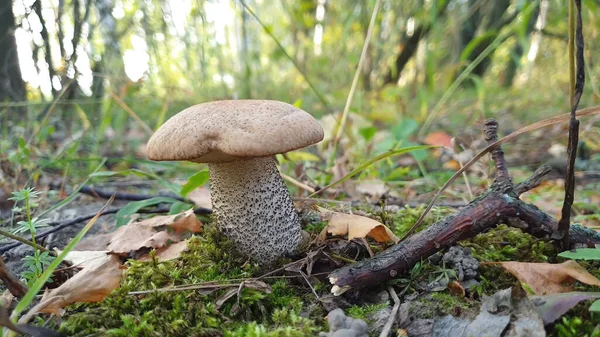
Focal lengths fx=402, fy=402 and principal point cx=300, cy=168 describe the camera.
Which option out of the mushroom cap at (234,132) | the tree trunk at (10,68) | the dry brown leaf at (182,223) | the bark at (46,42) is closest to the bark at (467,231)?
the mushroom cap at (234,132)

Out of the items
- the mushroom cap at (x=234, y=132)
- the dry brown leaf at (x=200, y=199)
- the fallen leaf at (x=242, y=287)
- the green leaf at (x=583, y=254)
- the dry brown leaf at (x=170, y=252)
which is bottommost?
the fallen leaf at (x=242, y=287)

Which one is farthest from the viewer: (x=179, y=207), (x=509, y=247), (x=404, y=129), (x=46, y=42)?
(x=46, y=42)

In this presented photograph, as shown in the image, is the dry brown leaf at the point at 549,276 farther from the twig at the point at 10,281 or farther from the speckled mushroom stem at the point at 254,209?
the twig at the point at 10,281

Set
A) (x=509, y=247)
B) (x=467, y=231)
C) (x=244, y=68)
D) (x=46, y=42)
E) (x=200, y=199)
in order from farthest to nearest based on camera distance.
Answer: (x=244, y=68) → (x=46, y=42) → (x=200, y=199) → (x=509, y=247) → (x=467, y=231)

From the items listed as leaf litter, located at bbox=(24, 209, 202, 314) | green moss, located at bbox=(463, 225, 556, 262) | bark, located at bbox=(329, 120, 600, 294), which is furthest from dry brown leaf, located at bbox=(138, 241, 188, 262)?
green moss, located at bbox=(463, 225, 556, 262)

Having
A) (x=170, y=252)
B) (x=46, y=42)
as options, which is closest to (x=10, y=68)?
(x=46, y=42)

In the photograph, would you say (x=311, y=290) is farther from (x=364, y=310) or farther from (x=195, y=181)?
(x=195, y=181)

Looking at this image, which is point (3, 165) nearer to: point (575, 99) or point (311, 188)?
point (311, 188)

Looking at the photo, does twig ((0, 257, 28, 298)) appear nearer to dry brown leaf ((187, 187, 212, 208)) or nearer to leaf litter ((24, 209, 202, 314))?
leaf litter ((24, 209, 202, 314))
